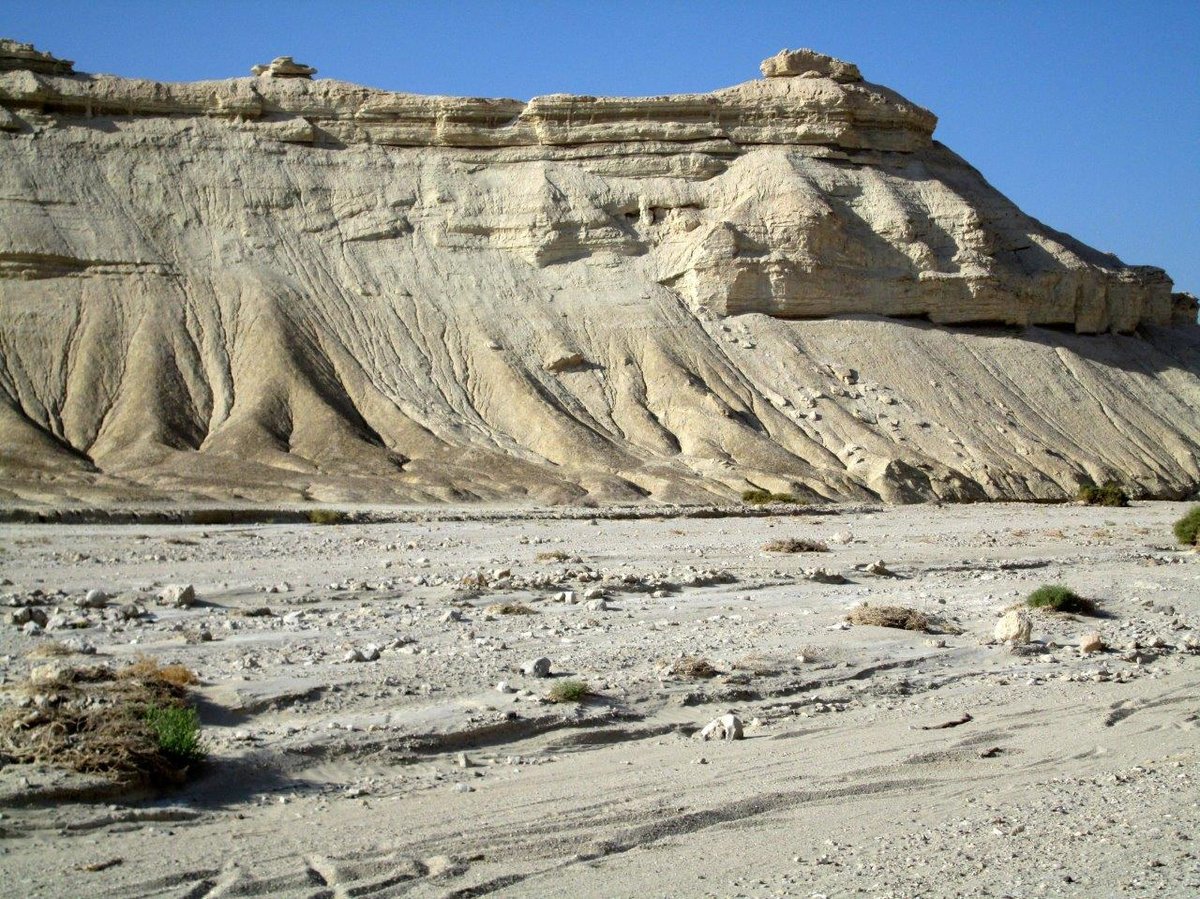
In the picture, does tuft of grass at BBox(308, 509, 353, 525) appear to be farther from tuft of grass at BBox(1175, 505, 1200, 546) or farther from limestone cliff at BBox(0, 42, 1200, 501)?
tuft of grass at BBox(1175, 505, 1200, 546)

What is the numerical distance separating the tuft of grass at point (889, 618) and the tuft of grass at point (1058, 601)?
93.9 inches

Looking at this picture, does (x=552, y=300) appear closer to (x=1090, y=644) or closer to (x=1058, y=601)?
(x=1058, y=601)

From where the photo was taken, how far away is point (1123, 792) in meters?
9.51

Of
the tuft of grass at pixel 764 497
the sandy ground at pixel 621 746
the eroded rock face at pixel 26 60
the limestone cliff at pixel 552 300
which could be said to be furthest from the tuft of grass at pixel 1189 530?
the eroded rock face at pixel 26 60

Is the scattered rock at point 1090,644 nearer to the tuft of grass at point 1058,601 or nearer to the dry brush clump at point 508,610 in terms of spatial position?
the tuft of grass at point 1058,601

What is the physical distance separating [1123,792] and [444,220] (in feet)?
165

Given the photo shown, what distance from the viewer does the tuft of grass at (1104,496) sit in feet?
158

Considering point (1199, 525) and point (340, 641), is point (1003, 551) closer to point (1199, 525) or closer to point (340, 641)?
point (1199, 525)

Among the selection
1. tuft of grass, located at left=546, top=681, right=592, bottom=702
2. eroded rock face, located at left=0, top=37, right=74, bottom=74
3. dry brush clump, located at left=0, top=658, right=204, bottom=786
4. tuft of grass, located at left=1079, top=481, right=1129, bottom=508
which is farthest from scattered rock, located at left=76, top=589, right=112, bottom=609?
eroded rock face, located at left=0, top=37, right=74, bottom=74

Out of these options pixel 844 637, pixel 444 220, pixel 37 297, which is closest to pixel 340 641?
pixel 844 637

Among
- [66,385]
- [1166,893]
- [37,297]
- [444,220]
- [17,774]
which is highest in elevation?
[444,220]

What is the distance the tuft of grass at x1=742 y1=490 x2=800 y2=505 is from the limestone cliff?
1.45 meters

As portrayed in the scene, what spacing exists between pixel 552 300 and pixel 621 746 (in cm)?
4637

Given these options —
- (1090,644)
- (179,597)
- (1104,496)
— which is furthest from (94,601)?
(1104,496)
